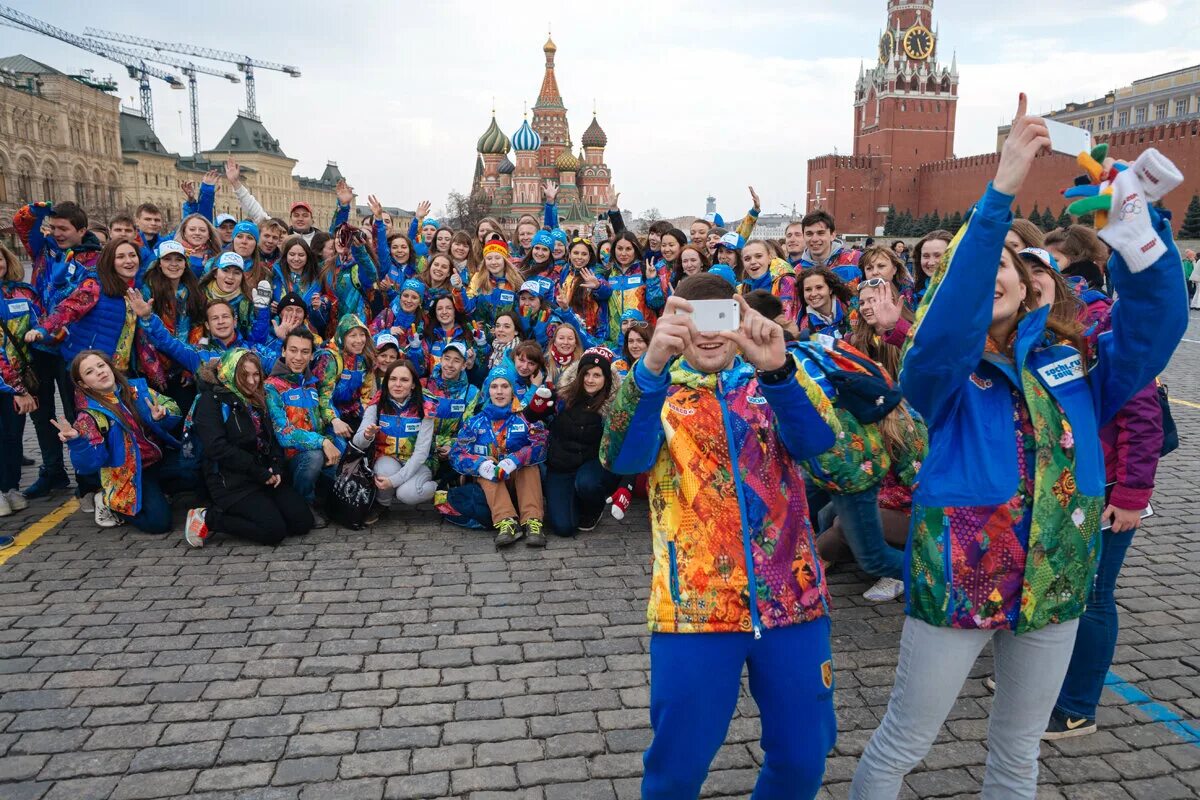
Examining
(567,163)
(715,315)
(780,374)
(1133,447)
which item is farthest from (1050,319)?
(567,163)

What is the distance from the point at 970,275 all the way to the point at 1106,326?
1.63 meters

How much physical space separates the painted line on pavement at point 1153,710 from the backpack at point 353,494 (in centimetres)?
508

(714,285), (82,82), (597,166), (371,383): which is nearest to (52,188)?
(82,82)

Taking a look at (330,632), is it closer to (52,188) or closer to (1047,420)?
(1047,420)

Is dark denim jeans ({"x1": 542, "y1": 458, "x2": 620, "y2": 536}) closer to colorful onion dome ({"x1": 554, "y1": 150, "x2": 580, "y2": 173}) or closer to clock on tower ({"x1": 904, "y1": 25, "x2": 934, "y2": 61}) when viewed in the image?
colorful onion dome ({"x1": 554, "y1": 150, "x2": 580, "y2": 173})

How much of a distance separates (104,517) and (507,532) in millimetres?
3182

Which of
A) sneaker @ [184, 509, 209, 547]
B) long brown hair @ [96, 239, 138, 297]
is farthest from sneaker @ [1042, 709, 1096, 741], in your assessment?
long brown hair @ [96, 239, 138, 297]

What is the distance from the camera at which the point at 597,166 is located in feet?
276

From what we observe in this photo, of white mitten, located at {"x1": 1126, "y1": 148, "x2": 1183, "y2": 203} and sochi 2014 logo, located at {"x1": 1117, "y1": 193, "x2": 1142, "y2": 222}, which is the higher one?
white mitten, located at {"x1": 1126, "y1": 148, "x2": 1183, "y2": 203}

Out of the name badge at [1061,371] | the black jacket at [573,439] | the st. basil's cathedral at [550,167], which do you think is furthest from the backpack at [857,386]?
the st. basil's cathedral at [550,167]

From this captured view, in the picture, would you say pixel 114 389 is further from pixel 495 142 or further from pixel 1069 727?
pixel 495 142

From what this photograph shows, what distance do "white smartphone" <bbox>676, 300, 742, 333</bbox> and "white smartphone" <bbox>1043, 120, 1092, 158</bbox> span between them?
0.94m

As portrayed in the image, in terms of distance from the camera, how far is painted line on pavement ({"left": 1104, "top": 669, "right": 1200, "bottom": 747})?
3655 mm

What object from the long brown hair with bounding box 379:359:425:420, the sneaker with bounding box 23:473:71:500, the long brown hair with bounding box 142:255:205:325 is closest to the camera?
the long brown hair with bounding box 379:359:425:420
